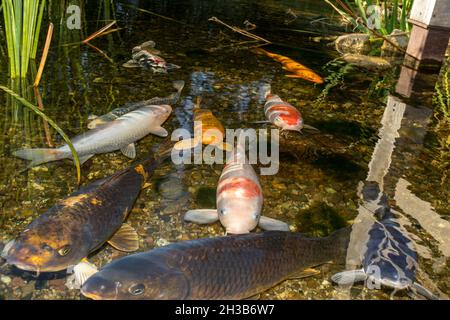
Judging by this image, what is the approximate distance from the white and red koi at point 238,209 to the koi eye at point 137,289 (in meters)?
0.94

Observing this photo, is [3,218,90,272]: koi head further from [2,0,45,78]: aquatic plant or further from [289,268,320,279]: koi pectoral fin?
[2,0,45,78]: aquatic plant

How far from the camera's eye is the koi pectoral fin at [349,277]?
2.96m

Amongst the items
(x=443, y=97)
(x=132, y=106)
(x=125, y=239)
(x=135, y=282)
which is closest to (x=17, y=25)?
A: (x=132, y=106)

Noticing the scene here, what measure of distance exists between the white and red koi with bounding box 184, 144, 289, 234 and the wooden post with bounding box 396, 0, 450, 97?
6.14 meters

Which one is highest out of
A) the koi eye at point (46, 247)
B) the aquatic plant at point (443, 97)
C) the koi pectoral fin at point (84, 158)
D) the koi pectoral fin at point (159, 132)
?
the koi eye at point (46, 247)

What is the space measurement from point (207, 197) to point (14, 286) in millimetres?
1724

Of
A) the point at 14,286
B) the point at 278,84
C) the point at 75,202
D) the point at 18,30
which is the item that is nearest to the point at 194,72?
the point at 278,84

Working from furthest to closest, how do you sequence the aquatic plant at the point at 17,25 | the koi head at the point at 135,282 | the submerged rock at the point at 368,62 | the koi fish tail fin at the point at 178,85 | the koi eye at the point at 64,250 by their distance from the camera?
1. the submerged rock at the point at 368,62
2. the koi fish tail fin at the point at 178,85
3. the aquatic plant at the point at 17,25
4. the koi eye at the point at 64,250
5. the koi head at the point at 135,282

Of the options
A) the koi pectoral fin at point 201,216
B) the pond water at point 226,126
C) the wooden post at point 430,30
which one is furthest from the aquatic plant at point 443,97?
the koi pectoral fin at point 201,216

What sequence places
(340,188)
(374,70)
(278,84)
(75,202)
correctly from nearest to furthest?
(75,202), (340,188), (278,84), (374,70)

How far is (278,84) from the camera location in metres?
7.05

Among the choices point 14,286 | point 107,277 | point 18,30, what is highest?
point 18,30

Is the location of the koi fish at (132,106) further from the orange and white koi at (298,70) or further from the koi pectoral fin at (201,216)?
the orange and white koi at (298,70)
